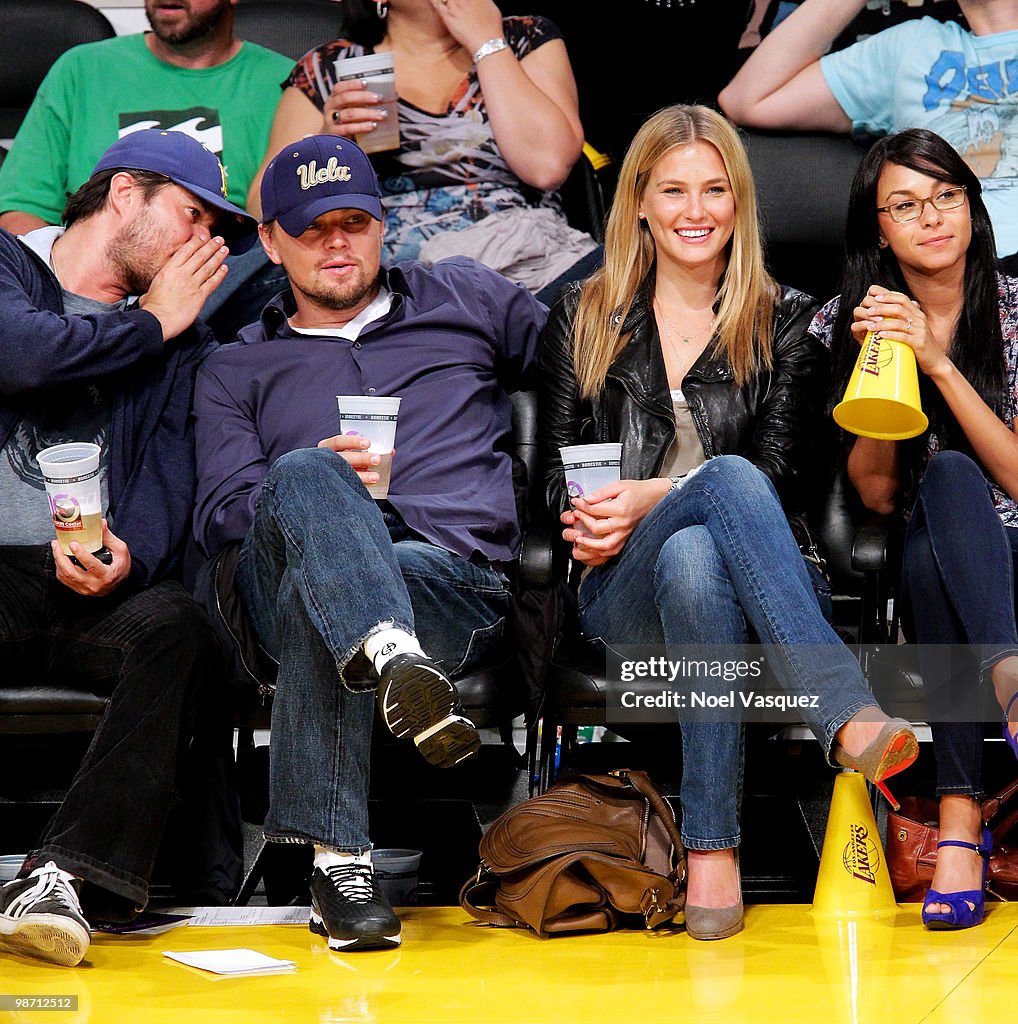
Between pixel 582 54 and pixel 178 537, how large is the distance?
1.71 metres

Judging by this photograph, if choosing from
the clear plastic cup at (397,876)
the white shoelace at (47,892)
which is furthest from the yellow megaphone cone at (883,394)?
the white shoelace at (47,892)

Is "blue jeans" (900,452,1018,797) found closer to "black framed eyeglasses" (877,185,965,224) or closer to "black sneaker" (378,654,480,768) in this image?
"black framed eyeglasses" (877,185,965,224)

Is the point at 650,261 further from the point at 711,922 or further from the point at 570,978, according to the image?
the point at 570,978

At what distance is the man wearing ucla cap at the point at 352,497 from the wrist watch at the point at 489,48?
2.07 feet

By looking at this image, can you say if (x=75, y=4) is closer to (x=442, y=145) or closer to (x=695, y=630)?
(x=442, y=145)

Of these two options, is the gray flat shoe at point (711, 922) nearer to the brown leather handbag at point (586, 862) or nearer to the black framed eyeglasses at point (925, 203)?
the brown leather handbag at point (586, 862)

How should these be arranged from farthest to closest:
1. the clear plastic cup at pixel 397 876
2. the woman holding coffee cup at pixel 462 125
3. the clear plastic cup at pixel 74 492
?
the woman holding coffee cup at pixel 462 125 < the clear plastic cup at pixel 397 876 < the clear plastic cup at pixel 74 492

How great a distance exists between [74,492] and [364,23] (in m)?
1.79

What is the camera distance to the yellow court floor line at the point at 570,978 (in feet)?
6.47

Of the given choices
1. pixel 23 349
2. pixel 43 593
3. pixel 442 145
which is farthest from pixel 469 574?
pixel 442 145

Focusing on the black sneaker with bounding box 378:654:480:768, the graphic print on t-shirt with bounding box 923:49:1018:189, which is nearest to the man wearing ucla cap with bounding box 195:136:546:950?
the black sneaker with bounding box 378:654:480:768

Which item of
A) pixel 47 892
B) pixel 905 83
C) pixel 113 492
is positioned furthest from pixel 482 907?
pixel 905 83

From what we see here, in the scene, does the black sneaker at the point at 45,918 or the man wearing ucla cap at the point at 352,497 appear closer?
the black sneaker at the point at 45,918

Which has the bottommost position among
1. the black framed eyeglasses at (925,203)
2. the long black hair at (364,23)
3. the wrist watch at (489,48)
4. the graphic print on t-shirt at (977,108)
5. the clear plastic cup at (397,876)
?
the clear plastic cup at (397,876)
